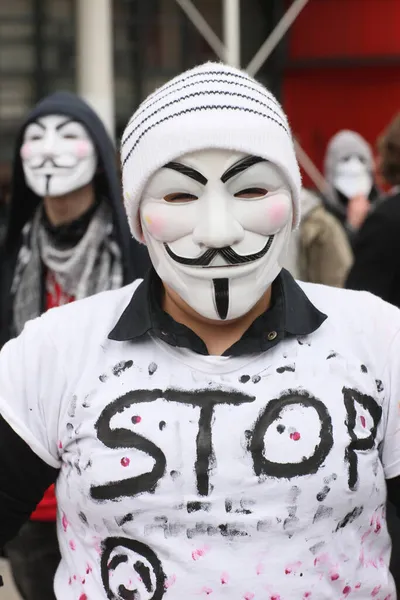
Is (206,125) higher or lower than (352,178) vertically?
higher

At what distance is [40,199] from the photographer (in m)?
3.53

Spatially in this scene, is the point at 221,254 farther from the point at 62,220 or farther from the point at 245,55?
the point at 245,55

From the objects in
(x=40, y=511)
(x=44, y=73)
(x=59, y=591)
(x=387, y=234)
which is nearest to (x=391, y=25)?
(x=44, y=73)

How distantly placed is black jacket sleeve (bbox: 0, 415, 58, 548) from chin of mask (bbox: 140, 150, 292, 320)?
37cm

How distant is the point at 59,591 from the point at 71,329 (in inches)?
17.7

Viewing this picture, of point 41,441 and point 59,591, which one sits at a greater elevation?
point 41,441

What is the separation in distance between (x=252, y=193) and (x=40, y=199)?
1.76 m

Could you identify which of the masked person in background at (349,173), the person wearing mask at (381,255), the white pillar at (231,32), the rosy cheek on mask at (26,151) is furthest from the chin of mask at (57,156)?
the white pillar at (231,32)

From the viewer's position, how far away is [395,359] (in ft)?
6.05

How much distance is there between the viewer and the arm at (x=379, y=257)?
338 cm

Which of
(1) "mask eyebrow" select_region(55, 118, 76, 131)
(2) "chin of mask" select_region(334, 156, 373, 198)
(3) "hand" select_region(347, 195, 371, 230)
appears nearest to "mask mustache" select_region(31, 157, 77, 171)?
(1) "mask eyebrow" select_region(55, 118, 76, 131)

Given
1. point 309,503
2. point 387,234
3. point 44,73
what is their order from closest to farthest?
point 309,503 < point 387,234 < point 44,73

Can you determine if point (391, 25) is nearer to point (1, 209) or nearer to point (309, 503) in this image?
point (1, 209)

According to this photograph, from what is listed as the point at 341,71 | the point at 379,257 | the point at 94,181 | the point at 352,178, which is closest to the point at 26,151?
the point at 94,181
